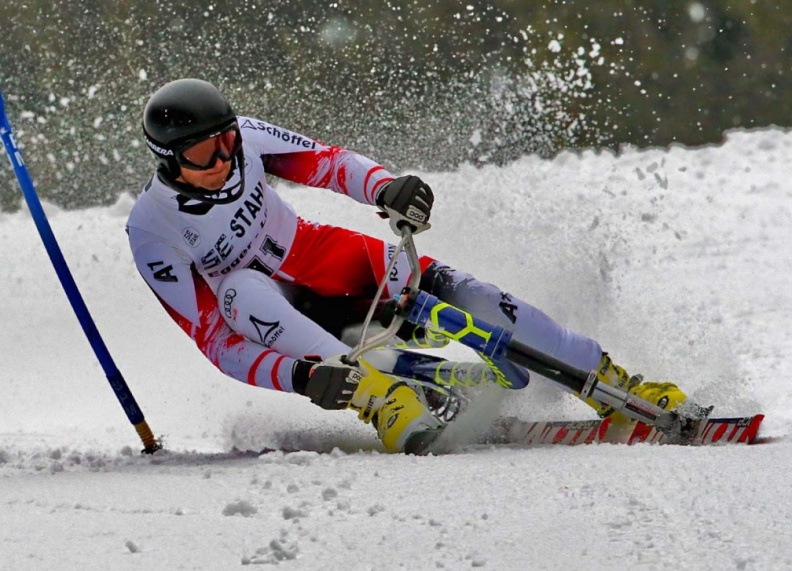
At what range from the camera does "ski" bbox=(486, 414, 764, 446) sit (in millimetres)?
3557

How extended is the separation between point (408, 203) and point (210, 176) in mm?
700

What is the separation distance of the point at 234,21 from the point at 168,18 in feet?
3.93

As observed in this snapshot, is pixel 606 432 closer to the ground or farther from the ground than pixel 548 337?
closer to the ground

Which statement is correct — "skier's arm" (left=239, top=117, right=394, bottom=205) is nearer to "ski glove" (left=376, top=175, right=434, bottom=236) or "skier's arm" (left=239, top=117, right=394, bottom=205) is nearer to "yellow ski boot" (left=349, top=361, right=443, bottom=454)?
"ski glove" (left=376, top=175, right=434, bottom=236)

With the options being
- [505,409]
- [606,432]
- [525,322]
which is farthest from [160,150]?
[606,432]

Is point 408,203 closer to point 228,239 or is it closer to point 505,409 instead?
point 228,239

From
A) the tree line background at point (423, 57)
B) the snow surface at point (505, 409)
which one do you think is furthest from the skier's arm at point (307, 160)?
the tree line background at point (423, 57)

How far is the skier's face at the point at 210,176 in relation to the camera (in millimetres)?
3570

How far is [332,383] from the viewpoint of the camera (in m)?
3.25

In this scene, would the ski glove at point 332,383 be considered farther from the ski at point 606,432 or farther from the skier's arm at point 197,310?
the ski at point 606,432

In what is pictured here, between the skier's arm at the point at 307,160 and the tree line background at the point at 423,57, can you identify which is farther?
the tree line background at the point at 423,57

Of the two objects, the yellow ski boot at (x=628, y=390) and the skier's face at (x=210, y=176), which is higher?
the skier's face at (x=210, y=176)

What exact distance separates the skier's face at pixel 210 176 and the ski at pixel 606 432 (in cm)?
133

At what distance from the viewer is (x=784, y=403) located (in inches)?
167
